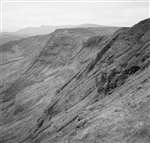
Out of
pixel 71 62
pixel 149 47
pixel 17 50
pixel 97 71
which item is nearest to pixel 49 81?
pixel 71 62

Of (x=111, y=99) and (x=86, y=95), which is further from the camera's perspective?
(x=86, y=95)

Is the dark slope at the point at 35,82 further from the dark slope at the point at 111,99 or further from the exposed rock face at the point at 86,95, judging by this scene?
the dark slope at the point at 111,99

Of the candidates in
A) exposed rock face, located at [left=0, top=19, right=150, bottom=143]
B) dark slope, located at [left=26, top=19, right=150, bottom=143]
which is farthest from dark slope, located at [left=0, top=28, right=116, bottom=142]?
dark slope, located at [left=26, top=19, right=150, bottom=143]

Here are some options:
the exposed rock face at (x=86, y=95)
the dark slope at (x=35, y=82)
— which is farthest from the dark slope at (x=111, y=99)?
the dark slope at (x=35, y=82)

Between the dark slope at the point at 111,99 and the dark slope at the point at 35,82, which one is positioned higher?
the dark slope at the point at 111,99

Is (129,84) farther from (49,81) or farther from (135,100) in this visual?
(49,81)

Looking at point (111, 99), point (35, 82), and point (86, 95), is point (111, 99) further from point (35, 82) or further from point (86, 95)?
point (35, 82)

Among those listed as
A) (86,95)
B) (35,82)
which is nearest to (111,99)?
(86,95)

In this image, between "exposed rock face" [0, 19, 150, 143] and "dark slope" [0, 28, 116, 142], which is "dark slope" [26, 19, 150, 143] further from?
"dark slope" [0, 28, 116, 142]
